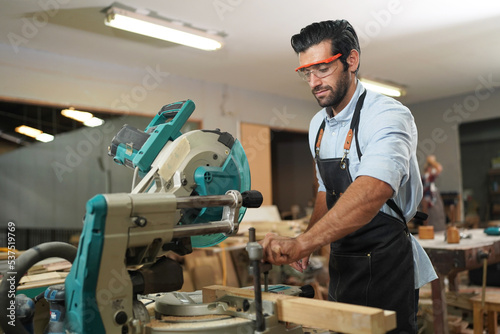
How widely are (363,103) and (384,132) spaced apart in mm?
254

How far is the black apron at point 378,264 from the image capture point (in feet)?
4.71

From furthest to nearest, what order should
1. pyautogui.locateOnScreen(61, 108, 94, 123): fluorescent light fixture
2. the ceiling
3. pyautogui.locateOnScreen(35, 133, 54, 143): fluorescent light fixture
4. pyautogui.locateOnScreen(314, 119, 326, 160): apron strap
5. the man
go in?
A: 1. pyautogui.locateOnScreen(35, 133, 54, 143): fluorescent light fixture
2. pyautogui.locateOnScreen(61, 108, 94, 123): fluorescent light fixture
3. the ceiling
4. pyautogui.locateOnScreen(314, 119, 326, 160): apron strap
5. the man

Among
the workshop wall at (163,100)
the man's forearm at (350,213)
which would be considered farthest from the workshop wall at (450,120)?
the man's forearm at (350,213)

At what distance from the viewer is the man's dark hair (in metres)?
1.45

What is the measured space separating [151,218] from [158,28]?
322 centimetres

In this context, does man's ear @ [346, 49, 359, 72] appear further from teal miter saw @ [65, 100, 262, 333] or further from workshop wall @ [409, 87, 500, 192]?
workshop wall @ [409, 87, 500, 192]

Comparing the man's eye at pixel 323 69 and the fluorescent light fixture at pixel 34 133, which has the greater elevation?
the fluorescent light fixture at pixel 34 133

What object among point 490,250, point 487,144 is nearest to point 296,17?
point 490,250

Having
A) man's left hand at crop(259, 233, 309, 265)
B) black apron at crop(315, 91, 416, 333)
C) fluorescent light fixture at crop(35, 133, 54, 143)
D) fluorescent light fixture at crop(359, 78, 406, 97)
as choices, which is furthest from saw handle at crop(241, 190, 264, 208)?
fluorescent light fixture at crop(35, 133, 54, 143)

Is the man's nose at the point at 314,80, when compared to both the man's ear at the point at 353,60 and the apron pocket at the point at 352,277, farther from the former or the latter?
the apron pocket at the point at 352,277

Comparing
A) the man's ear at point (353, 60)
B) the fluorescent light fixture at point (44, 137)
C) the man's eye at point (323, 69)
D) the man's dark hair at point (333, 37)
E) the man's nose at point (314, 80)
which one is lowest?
the man's nose at point (314, 80)

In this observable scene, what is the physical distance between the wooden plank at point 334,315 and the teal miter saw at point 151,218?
9.8 inches

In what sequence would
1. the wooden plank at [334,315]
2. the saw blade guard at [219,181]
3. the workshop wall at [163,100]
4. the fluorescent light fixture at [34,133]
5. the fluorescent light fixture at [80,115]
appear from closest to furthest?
the wooden plank at [334,315]
the saw blade guard at [219,181]
the workshop wall at [163,100]
the fluorescent light fixture at [80,115]
the fluorescent light fixture at [34,133]

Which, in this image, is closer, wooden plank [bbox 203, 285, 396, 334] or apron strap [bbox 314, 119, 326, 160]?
wooden plank [bbox 203, 285, 396, 334]
